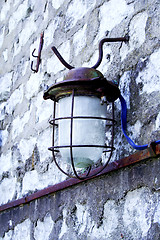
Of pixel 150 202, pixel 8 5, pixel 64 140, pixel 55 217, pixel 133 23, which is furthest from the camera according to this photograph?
pixel 8 5

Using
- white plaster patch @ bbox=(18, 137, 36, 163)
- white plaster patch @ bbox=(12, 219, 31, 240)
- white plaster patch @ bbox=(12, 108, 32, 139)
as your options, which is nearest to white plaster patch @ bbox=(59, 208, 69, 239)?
white plaster patch @ bbox=(12, 219, 31, 240)

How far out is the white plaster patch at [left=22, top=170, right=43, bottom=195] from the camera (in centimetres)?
234

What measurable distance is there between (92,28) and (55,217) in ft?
3.36

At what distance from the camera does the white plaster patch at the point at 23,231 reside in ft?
7.53

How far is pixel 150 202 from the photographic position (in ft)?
4.77

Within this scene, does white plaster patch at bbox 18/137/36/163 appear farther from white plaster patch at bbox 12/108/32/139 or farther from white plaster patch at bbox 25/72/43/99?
white plaster patch at bbox 25/72/43/99

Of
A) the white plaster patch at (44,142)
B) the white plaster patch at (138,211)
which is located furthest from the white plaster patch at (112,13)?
the white plaster patch at (138,211)

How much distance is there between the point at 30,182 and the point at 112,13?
114 centimetres

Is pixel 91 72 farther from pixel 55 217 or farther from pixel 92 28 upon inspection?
pixel 55 217

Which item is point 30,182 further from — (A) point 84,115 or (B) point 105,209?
(A) point 84,115

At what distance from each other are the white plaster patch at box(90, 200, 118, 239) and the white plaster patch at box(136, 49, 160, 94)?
51cm

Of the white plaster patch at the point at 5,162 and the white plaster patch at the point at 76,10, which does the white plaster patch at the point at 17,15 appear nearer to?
the white plaster patch at the point at 76,10

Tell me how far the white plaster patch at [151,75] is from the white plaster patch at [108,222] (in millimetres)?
506

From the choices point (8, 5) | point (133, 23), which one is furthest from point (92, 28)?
point (8, 5)
